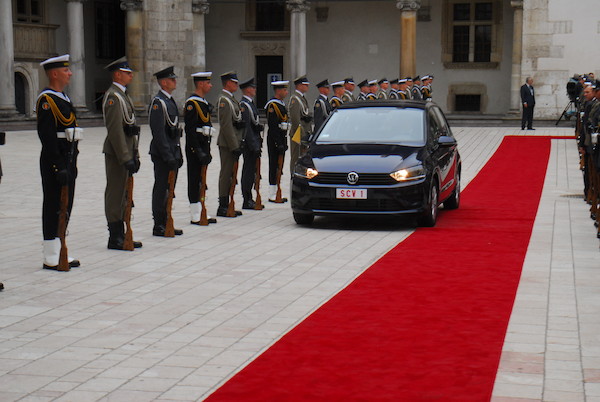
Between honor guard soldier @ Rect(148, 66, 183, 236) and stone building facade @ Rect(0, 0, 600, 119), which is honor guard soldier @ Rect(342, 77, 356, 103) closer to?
honor guard soldier @ Rect(148, 66, 183, 236)

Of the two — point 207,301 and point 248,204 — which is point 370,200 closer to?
point 248,204

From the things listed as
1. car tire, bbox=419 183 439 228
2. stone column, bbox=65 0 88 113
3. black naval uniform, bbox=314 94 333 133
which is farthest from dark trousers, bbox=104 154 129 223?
stone column, bbox=65 0 88 113

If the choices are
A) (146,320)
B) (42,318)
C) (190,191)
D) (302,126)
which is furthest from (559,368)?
(302,126)

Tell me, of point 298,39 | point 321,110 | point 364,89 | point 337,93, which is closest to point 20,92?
point 298,39

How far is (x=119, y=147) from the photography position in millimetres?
9906

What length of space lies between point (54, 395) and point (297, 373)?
53.1 inches

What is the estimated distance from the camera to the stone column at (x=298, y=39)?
1325 inches

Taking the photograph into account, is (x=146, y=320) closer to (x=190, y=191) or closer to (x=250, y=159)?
(x=190, y=191)

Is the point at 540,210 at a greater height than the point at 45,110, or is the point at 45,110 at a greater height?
the point at 45,110

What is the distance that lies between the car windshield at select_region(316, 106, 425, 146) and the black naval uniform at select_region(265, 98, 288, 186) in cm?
146

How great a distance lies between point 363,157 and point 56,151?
4.09m

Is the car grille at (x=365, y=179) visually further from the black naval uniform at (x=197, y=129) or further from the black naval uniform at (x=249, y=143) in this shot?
the black naval uniform at (x=249, y=143)

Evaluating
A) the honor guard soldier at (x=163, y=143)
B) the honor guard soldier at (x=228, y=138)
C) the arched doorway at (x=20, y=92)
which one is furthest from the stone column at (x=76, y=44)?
the honor guard soldier at (x=163, y=143)

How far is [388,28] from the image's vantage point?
38.0 metres
